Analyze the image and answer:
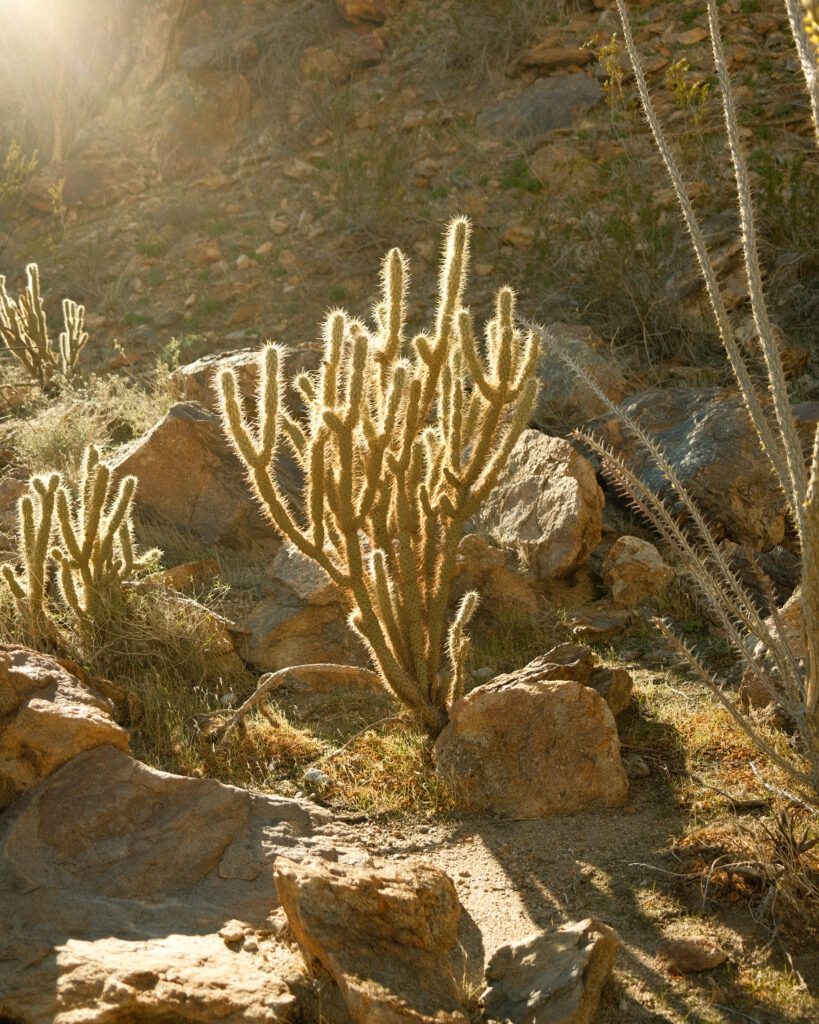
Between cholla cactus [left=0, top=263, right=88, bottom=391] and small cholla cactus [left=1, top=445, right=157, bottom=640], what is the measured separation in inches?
168

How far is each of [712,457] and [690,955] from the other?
3211 millimetres

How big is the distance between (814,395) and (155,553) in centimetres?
405

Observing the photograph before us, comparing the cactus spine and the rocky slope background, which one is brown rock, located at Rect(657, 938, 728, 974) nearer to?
the rocky slope background

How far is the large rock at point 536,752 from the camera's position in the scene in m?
3.36


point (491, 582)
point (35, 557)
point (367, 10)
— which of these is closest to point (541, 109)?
point (367, 10)

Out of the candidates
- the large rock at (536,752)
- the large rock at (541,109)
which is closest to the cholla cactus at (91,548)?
the large rock at (536,752)

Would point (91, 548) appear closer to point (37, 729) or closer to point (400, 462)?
point (37, 729)

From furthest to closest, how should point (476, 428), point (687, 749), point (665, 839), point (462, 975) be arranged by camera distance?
point (476, 428) < point (687, 749) < point (665, 839) < point (462, 975)

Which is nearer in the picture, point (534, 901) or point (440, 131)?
point (534, 901)

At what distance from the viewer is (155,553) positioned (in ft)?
15.5

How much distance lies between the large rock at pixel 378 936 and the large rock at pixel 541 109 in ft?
29.3

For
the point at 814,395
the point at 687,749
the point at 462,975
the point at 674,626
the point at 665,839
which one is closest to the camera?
the point at 462,975

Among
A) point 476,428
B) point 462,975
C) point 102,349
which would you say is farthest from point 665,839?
point 102,349

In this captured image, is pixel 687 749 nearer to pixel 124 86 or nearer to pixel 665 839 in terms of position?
pixel 665 839
